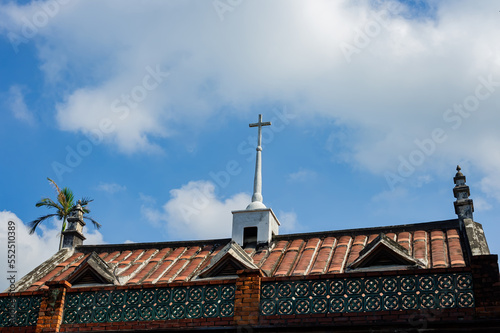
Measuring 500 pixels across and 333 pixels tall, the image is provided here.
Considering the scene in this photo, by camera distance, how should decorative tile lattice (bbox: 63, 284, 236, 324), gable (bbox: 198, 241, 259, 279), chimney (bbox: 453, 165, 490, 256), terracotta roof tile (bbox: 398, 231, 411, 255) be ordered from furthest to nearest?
1. terracotta roof tile (bbox: 398, 231, 411, 255)
2. gable (bbox: 198, 241, 259, 279)
3. chimney (bbox: 453, 165, 490, 256)
4. decorative tile lattice (bbox: 63, 284, 236, 324)

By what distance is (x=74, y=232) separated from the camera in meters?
17.5

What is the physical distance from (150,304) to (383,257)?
16.5 feet

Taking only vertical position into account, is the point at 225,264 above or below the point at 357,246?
below

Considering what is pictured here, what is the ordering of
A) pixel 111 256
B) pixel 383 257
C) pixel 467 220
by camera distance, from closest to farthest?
pixel 383 257 → pixel 467 220 → pixel 111 256

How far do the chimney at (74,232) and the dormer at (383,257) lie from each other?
8873 mm

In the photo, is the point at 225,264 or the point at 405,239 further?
the point at 405,239

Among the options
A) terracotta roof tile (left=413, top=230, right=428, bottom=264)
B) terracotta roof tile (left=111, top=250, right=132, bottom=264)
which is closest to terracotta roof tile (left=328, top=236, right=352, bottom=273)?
terracotta roof tile (left=413, top=230, right=428, bottom=264)

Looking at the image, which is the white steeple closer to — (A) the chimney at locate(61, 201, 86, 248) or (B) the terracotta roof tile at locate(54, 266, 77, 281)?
(B) the terracotta roof tile at locate(54, 266, 77, 281)

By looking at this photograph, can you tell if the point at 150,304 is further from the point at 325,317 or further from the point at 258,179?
the point at 258,179

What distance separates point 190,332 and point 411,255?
538 cm

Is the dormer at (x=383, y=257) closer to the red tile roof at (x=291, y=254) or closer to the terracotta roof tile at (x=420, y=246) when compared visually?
the terracotta roof tile at (x=420, y=246)

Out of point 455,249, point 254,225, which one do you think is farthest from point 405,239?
point 254,225

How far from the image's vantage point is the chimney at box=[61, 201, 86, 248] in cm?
1747

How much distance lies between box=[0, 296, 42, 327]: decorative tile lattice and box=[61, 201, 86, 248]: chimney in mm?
4671
